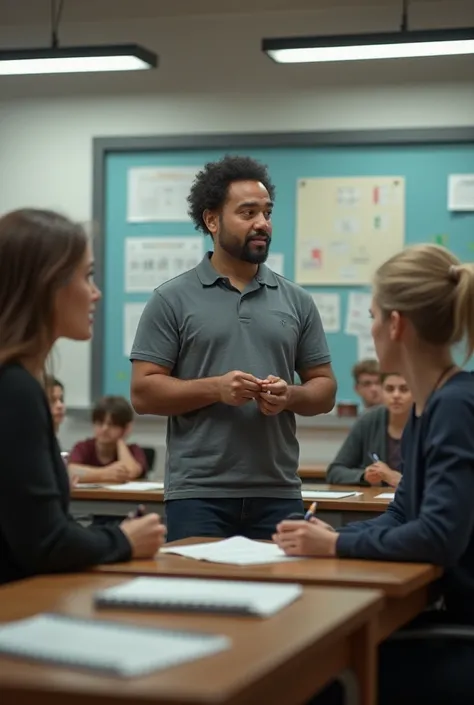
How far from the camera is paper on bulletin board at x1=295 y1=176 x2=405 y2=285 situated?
6.61 metres

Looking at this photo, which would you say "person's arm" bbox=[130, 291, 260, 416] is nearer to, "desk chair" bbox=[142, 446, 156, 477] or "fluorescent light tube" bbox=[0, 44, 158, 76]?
"fluorescent light tube" bbox=[0, 44, 158, 76]

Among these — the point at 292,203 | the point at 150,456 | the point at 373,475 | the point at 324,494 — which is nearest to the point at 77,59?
the point at 292,203

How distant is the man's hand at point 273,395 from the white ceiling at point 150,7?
3944mm

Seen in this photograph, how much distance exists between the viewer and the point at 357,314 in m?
6.65

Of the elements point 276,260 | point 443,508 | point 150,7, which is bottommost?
point 443,508

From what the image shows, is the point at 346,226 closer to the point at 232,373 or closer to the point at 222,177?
the point at 222,177

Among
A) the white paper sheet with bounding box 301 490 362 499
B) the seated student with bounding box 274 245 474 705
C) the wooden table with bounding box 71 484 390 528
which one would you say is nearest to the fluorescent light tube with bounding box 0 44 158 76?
the wooden table with bounding box 71 484 390 528

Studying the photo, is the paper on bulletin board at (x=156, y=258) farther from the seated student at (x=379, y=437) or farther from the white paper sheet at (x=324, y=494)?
the white paper sheet at (x=324, y=494)

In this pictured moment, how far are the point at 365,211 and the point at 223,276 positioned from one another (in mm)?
3312

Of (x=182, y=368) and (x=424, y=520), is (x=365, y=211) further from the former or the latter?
(x=424, y=520)

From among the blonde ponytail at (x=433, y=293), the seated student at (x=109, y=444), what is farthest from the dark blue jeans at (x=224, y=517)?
the seated student at (x=109, y=444)

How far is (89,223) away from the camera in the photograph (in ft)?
7.70

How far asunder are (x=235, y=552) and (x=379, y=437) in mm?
2643

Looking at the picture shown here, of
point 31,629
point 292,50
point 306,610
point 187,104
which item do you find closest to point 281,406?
point 306,610
